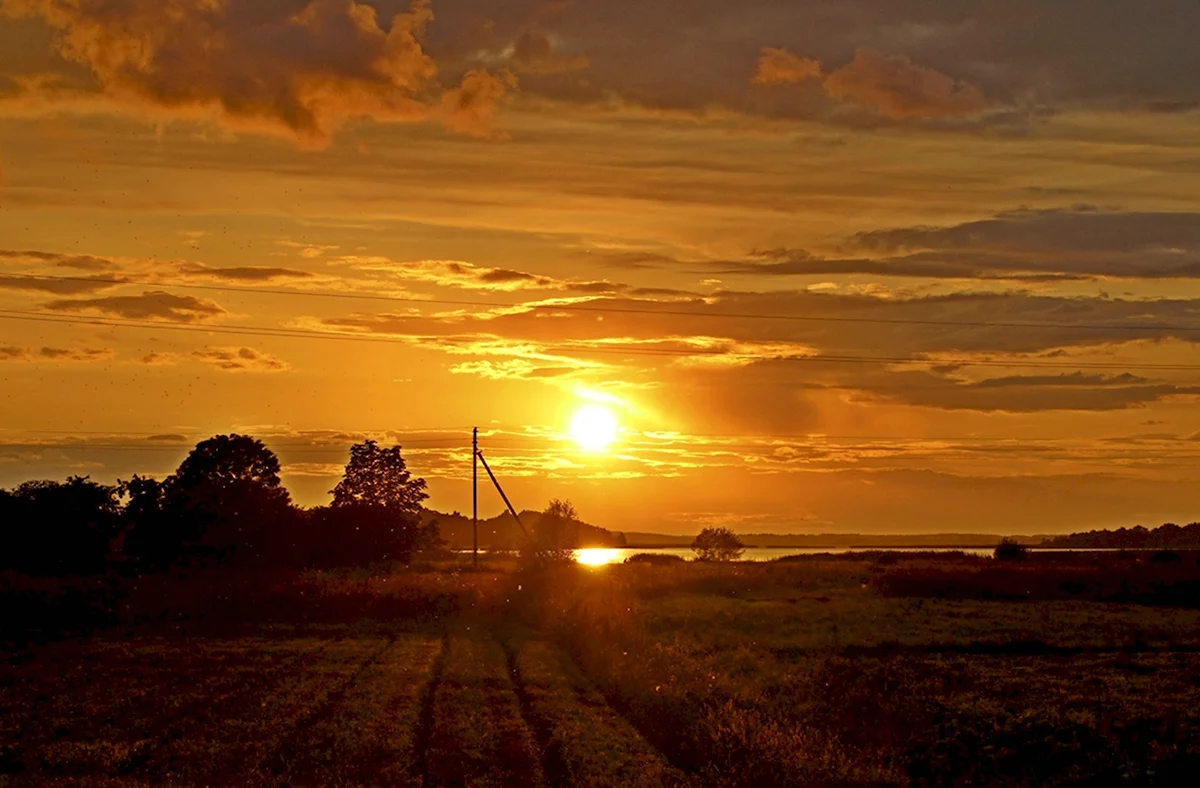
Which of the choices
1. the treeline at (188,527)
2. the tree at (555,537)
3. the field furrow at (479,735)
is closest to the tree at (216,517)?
the treeline at (188,527)

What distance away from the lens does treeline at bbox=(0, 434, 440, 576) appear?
9900 centimetres

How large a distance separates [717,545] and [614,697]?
122625 mm

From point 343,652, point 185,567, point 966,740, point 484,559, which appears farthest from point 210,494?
point 966,740

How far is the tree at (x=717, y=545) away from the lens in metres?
154

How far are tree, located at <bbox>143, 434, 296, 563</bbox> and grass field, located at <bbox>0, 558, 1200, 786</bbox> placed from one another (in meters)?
39.1

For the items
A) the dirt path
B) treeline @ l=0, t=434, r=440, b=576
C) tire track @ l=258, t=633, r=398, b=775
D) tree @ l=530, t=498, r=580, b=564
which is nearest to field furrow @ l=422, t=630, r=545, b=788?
the dirt path

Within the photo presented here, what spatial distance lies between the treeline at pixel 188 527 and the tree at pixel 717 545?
49624 millimetres

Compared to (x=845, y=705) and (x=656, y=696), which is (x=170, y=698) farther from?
(x=845, y=705)

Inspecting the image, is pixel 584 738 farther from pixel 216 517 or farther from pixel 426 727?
pixel 216 517

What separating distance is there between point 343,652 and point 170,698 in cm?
1441

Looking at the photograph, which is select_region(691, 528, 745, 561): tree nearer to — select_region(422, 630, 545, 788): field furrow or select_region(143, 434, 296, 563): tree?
select_region(143, 434, 296, 563): tree

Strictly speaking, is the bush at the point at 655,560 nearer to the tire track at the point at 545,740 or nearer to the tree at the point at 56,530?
the tree at the point at 56,530

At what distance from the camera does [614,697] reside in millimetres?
33750

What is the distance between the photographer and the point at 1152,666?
3950cm
